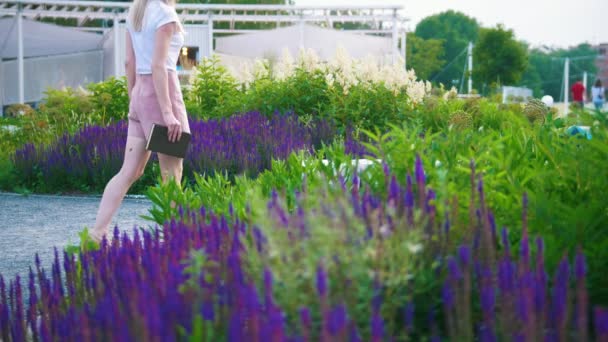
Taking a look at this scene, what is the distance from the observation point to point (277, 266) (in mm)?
2283

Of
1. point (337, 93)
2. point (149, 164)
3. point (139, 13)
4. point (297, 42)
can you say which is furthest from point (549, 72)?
point (139, 13)

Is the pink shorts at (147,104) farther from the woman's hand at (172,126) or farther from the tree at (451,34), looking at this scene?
the tree at (451,34)

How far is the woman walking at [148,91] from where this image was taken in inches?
217

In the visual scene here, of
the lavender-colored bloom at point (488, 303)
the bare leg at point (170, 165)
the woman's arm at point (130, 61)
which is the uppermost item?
the woman's arm at point (130, 61)

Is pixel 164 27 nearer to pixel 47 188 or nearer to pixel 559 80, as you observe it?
pixel 47 188

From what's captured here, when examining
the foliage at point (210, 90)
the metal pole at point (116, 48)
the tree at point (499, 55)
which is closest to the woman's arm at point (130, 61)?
the foliage at point (210, 90)

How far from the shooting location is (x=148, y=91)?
224 inches

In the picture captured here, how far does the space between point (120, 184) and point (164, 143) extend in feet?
1.41

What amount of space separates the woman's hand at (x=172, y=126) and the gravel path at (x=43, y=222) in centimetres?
112

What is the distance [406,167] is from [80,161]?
22.3 ft

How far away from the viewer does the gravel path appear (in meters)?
5.94

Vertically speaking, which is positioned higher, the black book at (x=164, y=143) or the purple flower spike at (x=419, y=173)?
the purple flower spike at (x=419, y=173)

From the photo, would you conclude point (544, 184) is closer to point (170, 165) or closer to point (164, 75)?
point (164, 75)

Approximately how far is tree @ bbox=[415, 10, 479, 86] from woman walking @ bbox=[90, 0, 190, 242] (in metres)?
92.9
